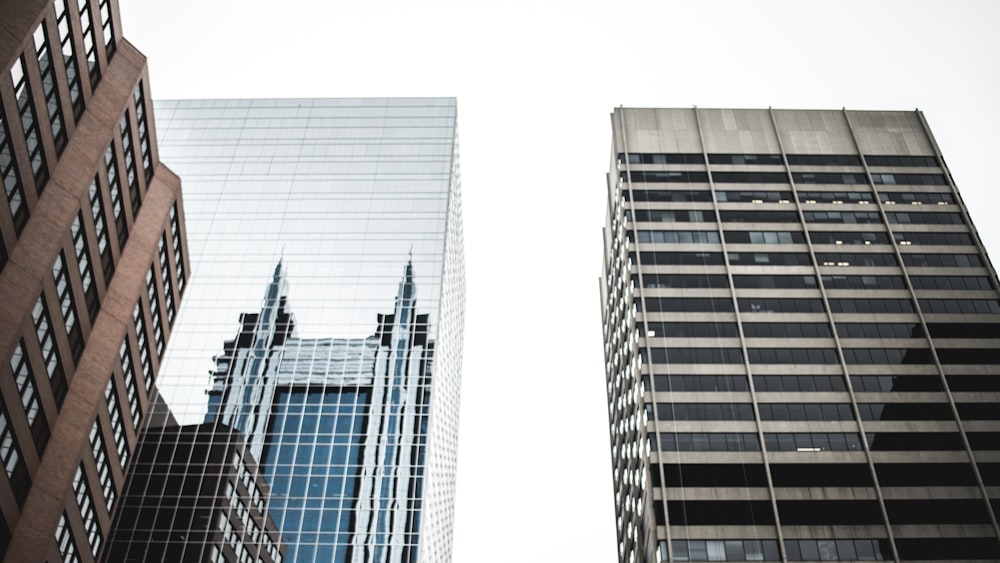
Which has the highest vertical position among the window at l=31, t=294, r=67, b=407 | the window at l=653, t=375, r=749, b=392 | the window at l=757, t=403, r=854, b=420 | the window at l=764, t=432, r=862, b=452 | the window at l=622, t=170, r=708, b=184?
the window at l=622, t=170, r=708, b=184

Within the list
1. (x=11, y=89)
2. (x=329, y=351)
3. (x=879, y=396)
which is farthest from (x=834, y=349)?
(x=11, y=89)

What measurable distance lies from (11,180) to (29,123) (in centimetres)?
319

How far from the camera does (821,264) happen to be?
7681 centimetres

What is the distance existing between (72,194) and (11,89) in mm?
8303

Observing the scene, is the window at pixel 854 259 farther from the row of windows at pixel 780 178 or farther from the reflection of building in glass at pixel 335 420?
the reflection of building in glass at pixel 335 420

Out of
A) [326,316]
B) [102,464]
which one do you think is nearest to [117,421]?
[102,464]

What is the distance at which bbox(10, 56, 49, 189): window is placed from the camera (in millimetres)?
37594

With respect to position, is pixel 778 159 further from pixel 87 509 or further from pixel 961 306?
pixel 87 509

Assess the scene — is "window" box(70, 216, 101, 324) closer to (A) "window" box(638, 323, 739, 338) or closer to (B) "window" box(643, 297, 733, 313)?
(A) "window" box(638, 323, 739, 338)

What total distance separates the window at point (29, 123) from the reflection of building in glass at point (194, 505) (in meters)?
41.9

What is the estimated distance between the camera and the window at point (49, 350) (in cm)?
4162

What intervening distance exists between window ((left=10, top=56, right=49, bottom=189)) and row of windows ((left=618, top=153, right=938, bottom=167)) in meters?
56.3

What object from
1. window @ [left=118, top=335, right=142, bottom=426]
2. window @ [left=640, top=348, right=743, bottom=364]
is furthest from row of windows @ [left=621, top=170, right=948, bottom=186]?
window @ [left=118, top=335, right=142, bottom=426]

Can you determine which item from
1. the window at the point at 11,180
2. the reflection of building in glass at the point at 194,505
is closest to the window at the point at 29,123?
the window at the point at 11,180
